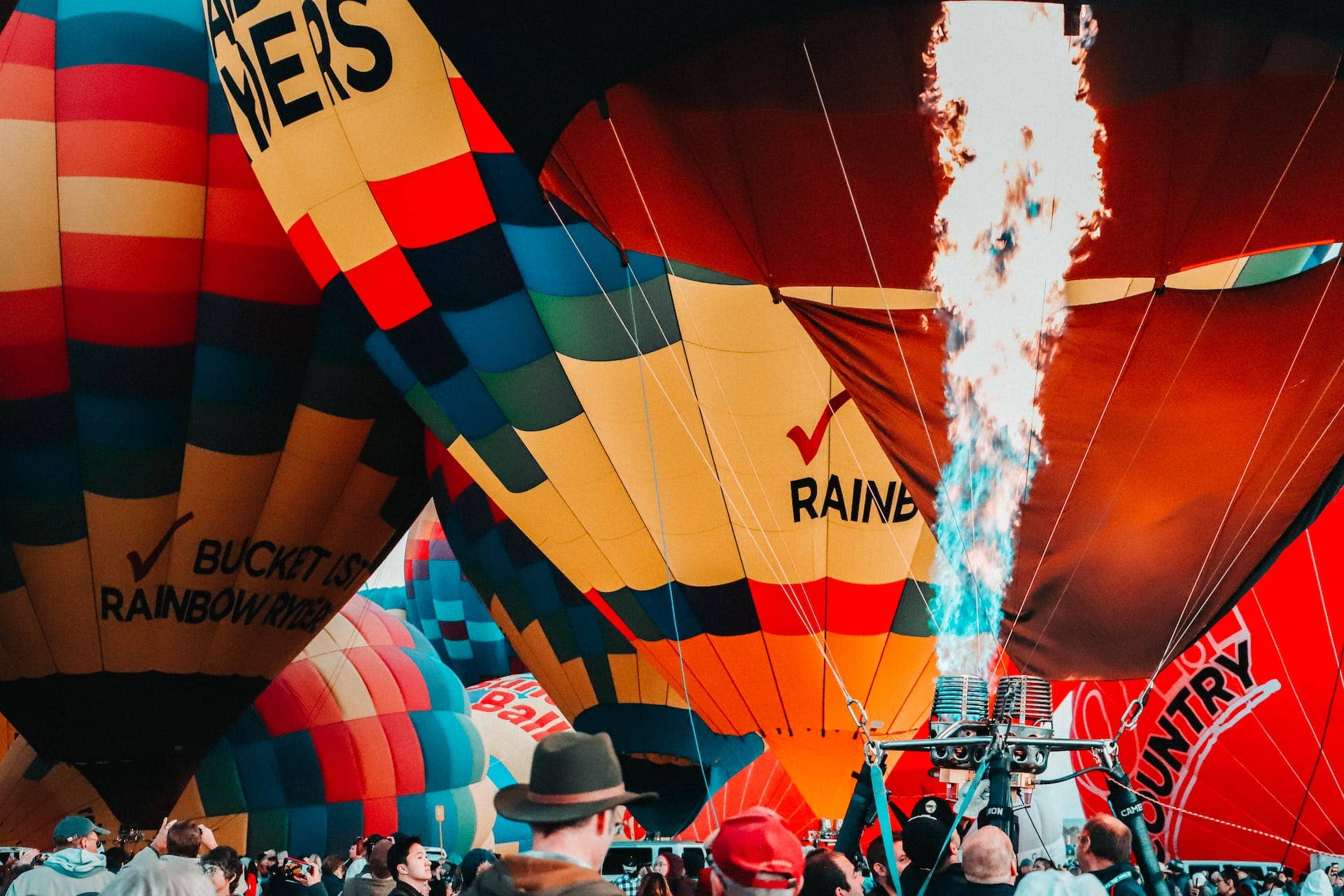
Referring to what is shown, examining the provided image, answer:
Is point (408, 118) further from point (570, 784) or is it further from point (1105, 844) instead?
point (570, 784)

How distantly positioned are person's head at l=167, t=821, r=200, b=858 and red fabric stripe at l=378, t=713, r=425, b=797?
8.48 meters

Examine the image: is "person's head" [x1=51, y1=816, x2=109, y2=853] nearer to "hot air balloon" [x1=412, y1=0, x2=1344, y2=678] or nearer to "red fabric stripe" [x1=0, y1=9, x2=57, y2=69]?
"hot air balloon" [x1=412, y1=0, x2=1344, y2=678]

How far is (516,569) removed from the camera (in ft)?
29.7

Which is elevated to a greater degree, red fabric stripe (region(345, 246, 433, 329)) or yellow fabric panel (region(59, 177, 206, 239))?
yellow fabric panel (region(59, 177, 206, 239))

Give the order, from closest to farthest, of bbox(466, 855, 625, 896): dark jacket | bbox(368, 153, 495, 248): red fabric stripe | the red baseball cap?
bbox(466, 855, 625, 896): dark jacket < the red baseball cap < bbox(368, 153, 495, 248): red fabric stripe

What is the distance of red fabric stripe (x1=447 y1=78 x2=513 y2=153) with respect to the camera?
6496 mm

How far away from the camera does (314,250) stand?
7188 mm

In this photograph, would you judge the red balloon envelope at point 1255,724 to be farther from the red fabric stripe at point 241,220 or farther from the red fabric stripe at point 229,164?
the red fabric stripe at point 229,164

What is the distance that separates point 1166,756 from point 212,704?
6.29 meters

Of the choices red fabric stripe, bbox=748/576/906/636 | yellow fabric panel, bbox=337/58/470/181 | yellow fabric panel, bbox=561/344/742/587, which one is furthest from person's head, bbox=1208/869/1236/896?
yellow fabric panel, bbox=337/58/470/181

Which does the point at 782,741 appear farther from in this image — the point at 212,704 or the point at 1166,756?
the point at 1166,756

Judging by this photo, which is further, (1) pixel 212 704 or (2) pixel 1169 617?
(1) pixel 212 704

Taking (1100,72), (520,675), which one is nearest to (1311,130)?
(1100,72)

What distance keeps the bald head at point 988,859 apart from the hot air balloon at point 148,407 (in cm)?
576
